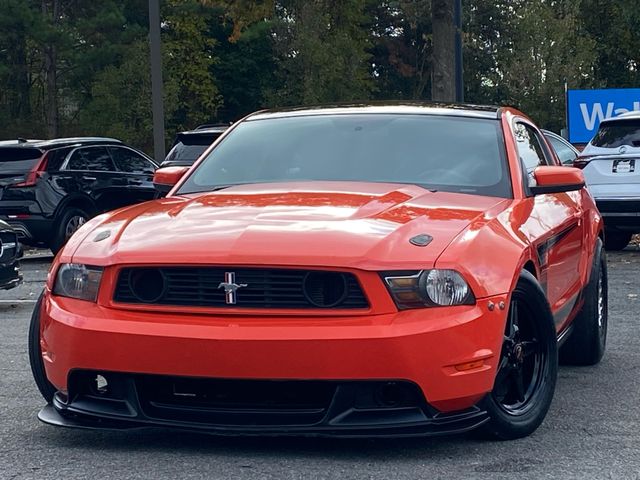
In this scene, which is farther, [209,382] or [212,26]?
[212,26]

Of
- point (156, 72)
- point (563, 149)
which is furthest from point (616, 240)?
point (156, 72)

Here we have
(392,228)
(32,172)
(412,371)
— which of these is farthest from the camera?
(32,172)

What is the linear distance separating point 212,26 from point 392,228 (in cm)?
5528

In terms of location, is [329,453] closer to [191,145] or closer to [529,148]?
[529,148]

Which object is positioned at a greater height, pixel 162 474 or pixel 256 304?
pixel 256 304

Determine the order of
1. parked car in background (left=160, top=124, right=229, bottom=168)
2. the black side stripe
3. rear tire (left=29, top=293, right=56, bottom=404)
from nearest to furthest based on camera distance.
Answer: rear tire (left=29, top=293, right=56, bottom=404) < the black side stripe < parked car in background (left=160, top=124, right=229, bottom=168)

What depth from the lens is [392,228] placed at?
5078 millimetres

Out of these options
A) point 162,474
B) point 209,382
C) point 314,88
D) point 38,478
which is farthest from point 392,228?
point 314,88

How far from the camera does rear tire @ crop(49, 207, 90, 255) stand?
56.9 ft

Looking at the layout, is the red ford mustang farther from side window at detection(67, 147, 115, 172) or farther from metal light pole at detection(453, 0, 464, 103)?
metal light pole at detection(453, 0, 464, 103)

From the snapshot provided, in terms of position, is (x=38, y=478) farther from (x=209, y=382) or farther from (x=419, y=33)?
(x=419, y=33)

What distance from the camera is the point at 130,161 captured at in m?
19.5

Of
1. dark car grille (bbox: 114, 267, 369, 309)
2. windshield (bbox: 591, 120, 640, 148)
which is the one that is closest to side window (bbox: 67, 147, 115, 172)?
windshield (bbox: 591, 120, 640, 148)

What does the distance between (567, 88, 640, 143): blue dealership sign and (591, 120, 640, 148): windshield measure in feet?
29.9
